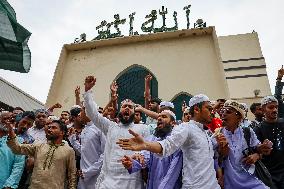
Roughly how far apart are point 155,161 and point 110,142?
0.72m

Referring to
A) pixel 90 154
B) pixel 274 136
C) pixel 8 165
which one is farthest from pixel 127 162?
pixel 274 136

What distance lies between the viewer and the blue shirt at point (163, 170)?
3.65m

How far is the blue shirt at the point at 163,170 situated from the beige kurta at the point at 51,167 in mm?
1131

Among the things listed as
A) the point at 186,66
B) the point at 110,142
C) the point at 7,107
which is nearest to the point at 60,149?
the point at 110,142

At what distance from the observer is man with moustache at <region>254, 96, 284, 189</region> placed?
440 centimetres

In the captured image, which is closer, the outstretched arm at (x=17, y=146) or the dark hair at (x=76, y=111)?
the outstretched arm at (x=17, y=146)

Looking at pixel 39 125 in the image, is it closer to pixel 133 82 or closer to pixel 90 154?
pixel 90 154

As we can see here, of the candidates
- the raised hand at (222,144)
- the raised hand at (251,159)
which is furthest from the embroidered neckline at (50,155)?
the raised hand at (251,159)

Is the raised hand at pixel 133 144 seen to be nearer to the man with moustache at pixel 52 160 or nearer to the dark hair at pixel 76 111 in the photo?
the man with moustache at pixel 52 160

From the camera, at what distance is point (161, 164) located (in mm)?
4113

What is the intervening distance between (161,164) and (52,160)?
5.05ft

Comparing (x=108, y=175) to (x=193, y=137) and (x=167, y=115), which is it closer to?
(x=167, y=115)

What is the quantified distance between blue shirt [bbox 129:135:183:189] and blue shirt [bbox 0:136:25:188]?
69.0 inches

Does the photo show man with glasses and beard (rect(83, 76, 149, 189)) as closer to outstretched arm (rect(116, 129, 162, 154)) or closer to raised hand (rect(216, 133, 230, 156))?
raised hand (rect(216, 133, 230, 156))
